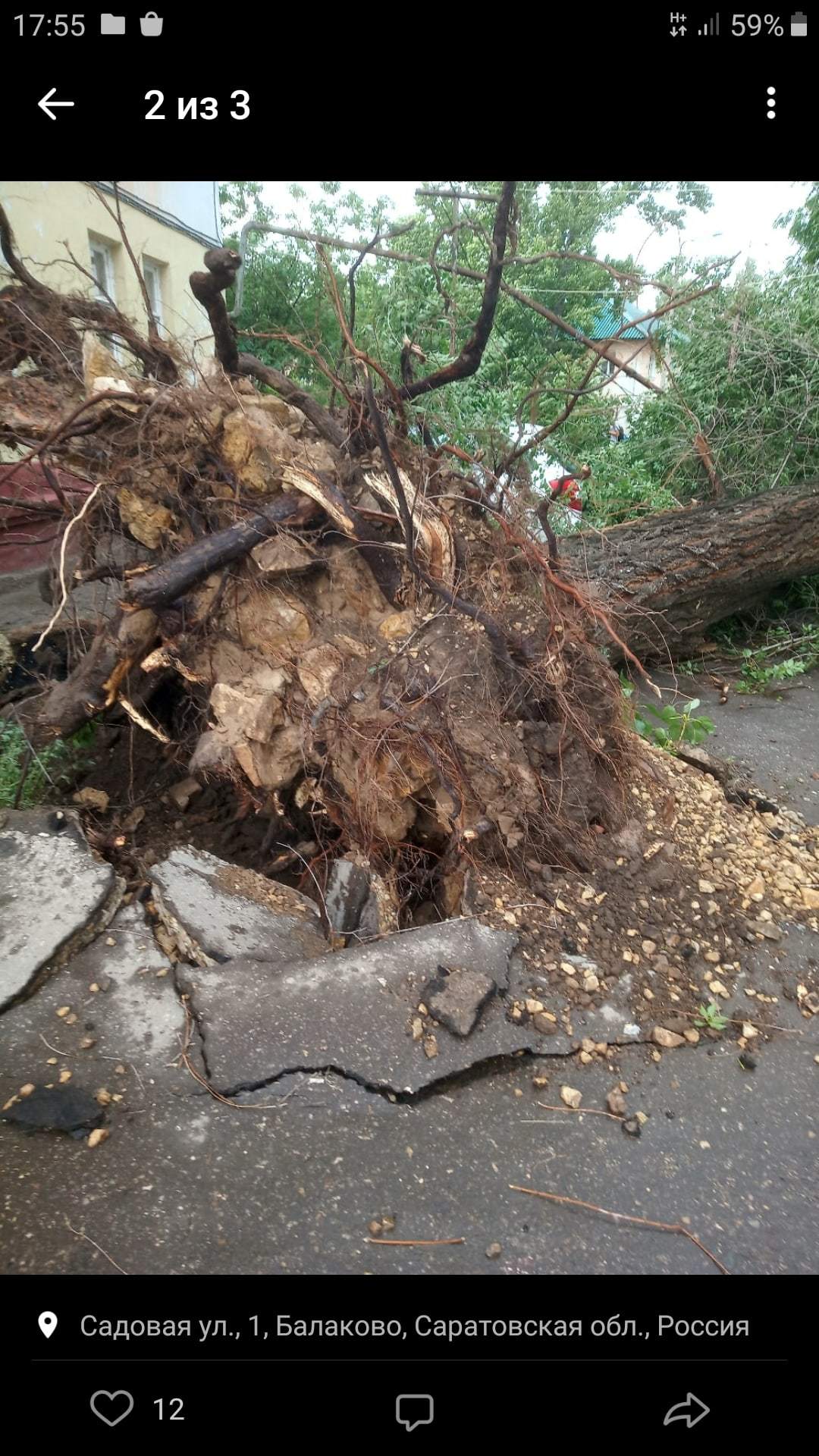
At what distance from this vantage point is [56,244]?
760cm

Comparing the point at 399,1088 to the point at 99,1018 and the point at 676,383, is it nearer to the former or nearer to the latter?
the point at 99,1018

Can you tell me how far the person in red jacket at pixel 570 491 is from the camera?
3275mm

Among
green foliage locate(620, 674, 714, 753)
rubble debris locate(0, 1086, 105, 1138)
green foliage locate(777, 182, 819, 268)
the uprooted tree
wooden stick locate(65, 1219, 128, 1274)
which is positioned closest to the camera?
wooden stick locate(65, 1219, 128, 1274)

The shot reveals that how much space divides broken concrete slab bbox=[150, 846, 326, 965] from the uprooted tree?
306 mm

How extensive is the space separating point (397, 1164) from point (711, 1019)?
111 centimetres

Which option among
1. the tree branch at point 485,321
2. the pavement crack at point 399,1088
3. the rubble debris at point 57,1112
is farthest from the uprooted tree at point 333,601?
the rubble debris at point 57,1112

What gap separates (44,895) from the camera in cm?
259

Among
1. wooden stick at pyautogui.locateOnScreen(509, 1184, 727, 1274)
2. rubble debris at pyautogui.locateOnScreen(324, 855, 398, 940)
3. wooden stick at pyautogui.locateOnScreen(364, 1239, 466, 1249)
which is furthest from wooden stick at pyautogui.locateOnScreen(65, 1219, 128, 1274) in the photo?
rubble debris at pyautogui.locateOnScreen(324, 855, 398, 940)

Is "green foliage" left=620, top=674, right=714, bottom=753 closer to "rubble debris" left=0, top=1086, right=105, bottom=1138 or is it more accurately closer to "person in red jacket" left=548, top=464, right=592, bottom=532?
"person in red jacket" left=548, top=464, right=592, bottom=532

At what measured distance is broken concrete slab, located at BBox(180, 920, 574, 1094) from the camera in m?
2.14

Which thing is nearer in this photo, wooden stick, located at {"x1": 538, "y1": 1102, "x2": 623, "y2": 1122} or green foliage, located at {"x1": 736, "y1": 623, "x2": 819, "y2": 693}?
wooden stick, located at {"x1": 538, "y1": 1102, "x2": 623, "y2": 1122}

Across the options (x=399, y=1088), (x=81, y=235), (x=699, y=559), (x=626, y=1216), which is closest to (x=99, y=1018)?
(x=399, y=1088)
